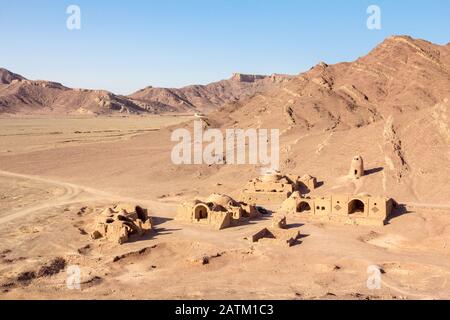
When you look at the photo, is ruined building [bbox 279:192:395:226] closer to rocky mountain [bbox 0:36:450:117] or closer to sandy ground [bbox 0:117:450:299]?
sandy ground [bbox 0:117:450:299]

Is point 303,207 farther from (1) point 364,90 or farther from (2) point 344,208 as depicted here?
(1) point 364,90

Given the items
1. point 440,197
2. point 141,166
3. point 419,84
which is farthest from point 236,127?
point 440,197

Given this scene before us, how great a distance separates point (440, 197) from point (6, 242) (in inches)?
1386

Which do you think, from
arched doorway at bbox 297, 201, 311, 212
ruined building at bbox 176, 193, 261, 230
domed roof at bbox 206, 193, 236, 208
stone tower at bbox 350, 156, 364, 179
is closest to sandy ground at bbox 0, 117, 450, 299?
ruined building at bbox 176, 193, 261, 230

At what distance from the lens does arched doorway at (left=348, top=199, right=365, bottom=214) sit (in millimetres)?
38031

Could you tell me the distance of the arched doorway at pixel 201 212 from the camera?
3691 centimetres

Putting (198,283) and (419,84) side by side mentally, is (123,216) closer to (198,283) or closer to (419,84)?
(198,283)

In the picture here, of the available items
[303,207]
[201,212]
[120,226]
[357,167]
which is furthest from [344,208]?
[120,226]

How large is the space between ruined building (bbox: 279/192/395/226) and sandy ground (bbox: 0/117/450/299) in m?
1.05

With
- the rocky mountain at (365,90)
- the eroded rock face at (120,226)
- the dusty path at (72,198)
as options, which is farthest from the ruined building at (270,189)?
the rocky mountain at (365,90)

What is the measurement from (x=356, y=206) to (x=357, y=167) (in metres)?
8.05

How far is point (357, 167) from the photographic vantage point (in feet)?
151

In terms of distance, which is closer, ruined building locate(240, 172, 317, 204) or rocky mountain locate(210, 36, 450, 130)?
ruined building locate(240, 172, 317, 204)

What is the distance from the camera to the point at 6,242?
3192cm
